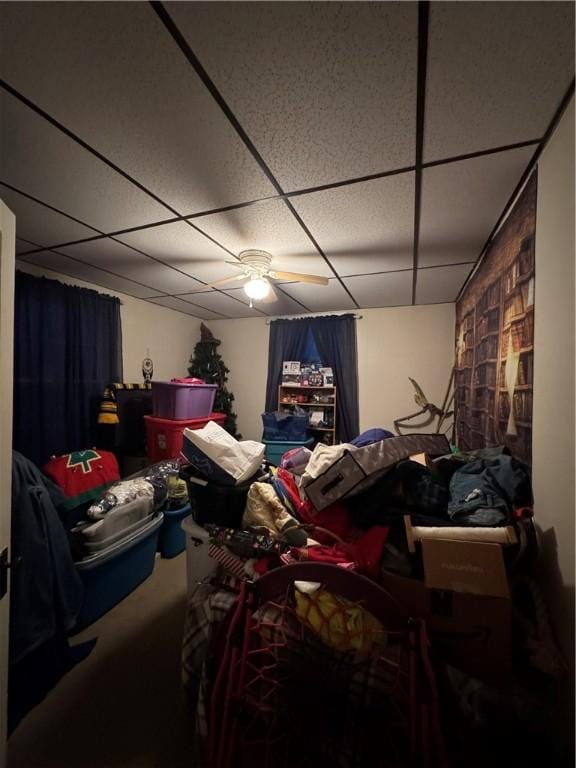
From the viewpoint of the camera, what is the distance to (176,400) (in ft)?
9.43

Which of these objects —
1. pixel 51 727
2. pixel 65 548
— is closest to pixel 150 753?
pixel 51 727

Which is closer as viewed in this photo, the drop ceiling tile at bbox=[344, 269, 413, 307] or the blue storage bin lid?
the blue storage bin lid

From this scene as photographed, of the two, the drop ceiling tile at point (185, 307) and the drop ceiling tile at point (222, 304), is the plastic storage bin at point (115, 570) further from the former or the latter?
the drop ceiling tile at point (185, 307)

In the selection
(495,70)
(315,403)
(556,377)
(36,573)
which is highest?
(495,70)

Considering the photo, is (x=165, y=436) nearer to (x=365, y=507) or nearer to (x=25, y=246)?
(x=25, y=246)

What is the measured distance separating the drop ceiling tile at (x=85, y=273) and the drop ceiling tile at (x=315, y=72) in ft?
6.94

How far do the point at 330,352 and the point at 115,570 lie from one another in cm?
306

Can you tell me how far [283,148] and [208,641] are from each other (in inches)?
76.4

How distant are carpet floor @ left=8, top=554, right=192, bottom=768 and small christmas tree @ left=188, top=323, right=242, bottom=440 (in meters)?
2.69

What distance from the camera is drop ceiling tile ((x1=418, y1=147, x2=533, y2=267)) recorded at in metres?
1.22

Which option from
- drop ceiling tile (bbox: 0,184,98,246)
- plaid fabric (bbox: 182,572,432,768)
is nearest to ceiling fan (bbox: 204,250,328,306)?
drop ceiling tile (bbox: 0,184,98,246)

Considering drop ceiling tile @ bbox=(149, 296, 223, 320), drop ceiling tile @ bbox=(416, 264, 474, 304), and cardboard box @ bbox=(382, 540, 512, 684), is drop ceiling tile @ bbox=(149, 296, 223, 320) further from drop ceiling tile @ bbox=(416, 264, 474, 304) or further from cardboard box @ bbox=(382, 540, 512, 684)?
cardboard box @ bbox=(382, 540, 512, 684)

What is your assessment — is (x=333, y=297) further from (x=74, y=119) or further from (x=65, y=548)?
(x=65, y=548)

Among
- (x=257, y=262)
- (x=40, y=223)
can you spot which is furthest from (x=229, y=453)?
(x=40, y=223)
